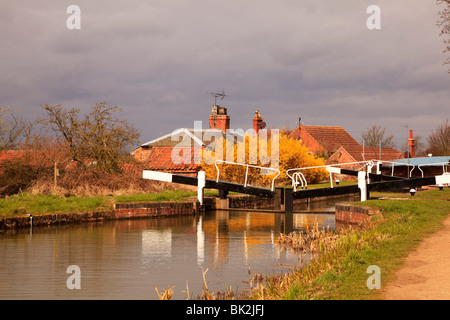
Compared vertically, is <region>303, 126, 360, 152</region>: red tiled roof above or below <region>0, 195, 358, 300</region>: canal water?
above

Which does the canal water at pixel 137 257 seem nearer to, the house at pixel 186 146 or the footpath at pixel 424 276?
the footpath at pixel 424 276

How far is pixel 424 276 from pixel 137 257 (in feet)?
25.0

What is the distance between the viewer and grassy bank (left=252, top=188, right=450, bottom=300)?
7.07 metres

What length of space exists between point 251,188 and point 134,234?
787 cm

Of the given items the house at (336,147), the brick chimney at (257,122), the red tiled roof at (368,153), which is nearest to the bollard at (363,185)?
the brick chimney at (257,122)

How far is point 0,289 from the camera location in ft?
31.8

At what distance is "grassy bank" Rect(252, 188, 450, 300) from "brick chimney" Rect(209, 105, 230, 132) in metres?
33.9

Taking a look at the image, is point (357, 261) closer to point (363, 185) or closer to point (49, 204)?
point (49, 204)

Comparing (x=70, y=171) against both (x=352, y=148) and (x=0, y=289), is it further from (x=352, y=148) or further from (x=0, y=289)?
(x=352, y=148)

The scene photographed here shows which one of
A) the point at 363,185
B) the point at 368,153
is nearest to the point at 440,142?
the point at 368,153

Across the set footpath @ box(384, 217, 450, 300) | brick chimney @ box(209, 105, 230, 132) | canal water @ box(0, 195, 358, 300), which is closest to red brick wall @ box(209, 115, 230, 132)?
brick chimney @ box(209, 105, 230, 132)

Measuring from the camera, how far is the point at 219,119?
1922 inches

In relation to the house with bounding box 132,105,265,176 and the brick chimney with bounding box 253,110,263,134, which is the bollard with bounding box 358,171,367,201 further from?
the brick chimney with bounding box 253,110,263,134
